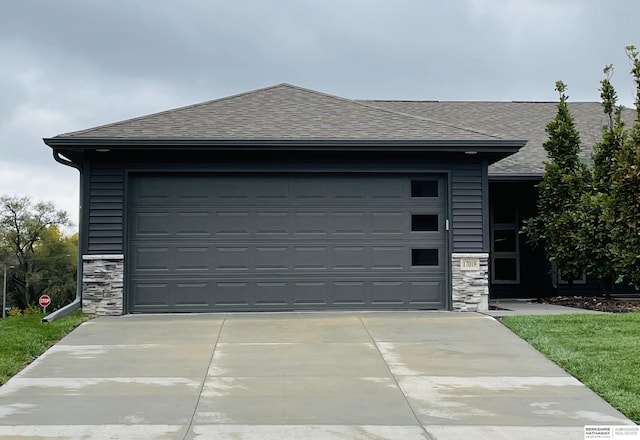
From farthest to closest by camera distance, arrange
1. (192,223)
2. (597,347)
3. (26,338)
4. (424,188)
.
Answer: (424,188) < (192,223) < (26,338) < (597,347)

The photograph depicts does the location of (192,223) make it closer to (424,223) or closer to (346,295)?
(346,295)

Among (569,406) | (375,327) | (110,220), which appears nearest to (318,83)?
(110,220)

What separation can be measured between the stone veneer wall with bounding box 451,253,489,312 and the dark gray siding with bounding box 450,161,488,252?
0.26 metres

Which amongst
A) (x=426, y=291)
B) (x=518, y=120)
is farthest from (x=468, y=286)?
(x=518, y=120)

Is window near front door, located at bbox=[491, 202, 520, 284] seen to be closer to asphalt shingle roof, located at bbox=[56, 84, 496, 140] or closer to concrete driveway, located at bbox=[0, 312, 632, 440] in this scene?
asphalt shingle roof, located at bbox=[56, 84, 496, 140]

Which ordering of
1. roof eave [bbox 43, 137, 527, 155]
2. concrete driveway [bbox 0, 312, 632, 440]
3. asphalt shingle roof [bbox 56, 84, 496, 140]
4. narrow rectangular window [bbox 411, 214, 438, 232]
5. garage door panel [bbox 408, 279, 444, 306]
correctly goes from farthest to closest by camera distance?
narrow rectangular window [bbox 411, 214, 438, 232] < garage door panel [bbox 408, 279, 444, 306] < asphalt shingle roof [bbox 56, 84, 496, 140] < roof eave [bbox 43, 137, 527, 155] < concrete driveway [bbox 0, 312, 632, 440]

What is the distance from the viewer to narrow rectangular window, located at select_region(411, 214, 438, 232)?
41.2ft

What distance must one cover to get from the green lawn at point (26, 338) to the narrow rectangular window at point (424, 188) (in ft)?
20.2

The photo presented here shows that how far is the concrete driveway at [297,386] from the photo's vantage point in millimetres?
5812

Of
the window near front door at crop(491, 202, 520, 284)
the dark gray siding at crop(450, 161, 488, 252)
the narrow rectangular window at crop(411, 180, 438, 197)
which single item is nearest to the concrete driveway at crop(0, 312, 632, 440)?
the dark gray siding at crop(450, 161, 488, 252)

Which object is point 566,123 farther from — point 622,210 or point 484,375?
point 484,375

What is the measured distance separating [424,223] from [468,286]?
4.53 ft

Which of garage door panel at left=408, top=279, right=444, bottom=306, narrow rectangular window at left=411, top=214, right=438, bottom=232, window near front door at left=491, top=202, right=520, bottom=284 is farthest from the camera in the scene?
window near front door at left=491, top=202, right=520, bottom=284

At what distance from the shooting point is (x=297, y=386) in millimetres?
7184
